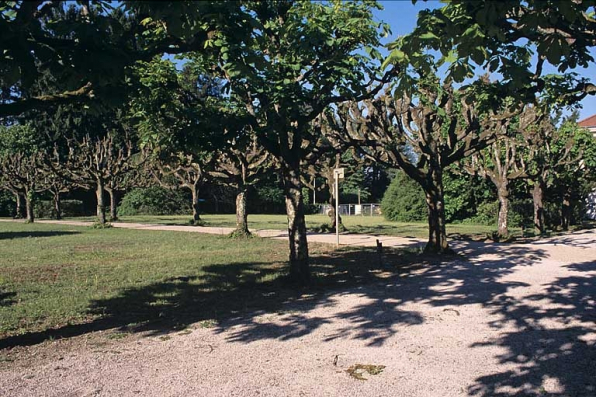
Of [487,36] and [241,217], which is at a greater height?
[487,36]

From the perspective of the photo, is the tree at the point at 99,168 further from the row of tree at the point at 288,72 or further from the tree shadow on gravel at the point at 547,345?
the tree shadow on gravel at the point at 547,345

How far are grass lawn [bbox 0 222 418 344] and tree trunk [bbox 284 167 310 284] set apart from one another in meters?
0.35

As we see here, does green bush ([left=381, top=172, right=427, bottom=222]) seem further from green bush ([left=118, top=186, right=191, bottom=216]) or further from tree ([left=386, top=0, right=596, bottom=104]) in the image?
tree ([left=386, top=0, right=596, bottom=104])

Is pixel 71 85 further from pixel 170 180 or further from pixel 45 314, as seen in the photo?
pixel 170 180

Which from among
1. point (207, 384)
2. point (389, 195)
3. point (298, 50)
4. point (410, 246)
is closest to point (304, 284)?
point (298, 50)

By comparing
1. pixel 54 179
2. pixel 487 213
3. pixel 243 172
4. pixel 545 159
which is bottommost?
pixel 487 213

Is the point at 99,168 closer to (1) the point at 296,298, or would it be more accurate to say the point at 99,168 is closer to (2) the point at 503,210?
(2) the point at 503,210

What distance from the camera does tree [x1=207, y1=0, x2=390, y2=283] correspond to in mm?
8305

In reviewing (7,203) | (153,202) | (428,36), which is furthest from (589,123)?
(7,203)

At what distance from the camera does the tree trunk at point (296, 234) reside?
9375mm

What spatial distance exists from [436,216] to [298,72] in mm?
6855

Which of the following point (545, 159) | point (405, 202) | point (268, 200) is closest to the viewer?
point (545, 159)

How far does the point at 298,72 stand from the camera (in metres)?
9.25

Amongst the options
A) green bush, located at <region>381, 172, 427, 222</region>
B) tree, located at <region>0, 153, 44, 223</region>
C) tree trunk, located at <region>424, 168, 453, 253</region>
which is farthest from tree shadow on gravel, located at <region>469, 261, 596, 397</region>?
tree, located at <region>0, 153, 44, 223</region>
